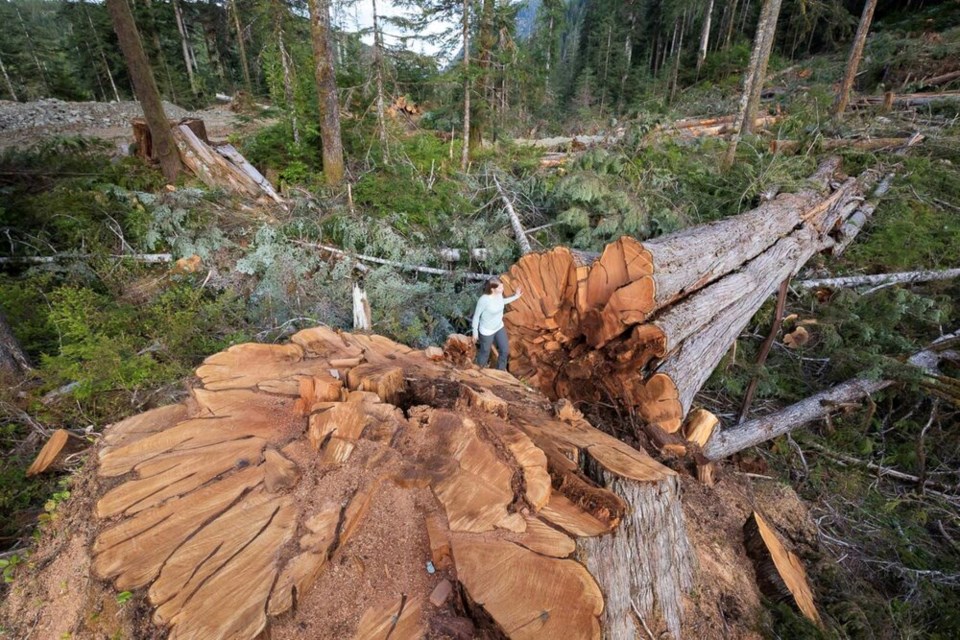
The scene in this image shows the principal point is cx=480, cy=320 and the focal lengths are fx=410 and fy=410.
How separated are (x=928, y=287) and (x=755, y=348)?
99.1 inches

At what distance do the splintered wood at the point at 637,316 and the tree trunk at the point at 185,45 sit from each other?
2277cm

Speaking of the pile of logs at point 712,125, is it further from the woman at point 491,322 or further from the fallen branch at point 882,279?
the woman at point 491,322

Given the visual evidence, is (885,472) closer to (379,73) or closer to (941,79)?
(379,73)

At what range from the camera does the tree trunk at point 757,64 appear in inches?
321

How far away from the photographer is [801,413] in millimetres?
3797

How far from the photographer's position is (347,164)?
26.2 ft

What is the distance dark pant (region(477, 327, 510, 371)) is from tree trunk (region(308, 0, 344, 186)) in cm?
503

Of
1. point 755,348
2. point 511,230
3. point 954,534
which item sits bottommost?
point 954,534

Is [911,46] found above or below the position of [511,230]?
above

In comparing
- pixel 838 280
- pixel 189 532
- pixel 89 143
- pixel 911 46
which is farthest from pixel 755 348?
pixel 911 46

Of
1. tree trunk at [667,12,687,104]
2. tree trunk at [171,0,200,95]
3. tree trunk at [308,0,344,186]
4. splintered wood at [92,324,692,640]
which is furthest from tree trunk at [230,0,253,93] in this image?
tree trunk at [667,12,687,104]

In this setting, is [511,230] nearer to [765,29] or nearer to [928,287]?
[928,287]

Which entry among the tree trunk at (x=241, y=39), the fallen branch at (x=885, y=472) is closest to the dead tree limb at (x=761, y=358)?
the fallen branch at (x=885, y=472)

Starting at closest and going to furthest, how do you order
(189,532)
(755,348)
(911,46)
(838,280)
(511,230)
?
(189,532) → (755,348) → (838,280) → (511,230) → (911,46)
